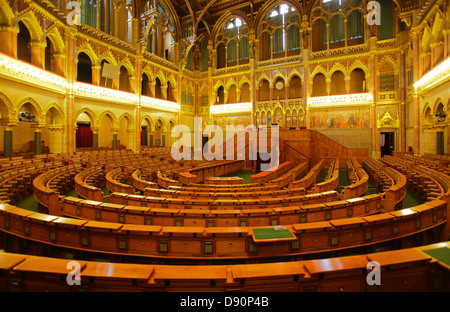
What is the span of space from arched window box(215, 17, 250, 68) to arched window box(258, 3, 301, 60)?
159 cm

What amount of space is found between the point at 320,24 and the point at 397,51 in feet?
20.4

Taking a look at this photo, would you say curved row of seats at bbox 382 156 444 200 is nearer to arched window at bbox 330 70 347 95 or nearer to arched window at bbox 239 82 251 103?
arched window at bbox 330 70 347 95

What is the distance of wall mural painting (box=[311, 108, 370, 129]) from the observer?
18.4m

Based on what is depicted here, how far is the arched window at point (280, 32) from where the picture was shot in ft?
68.1

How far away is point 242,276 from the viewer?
1929 millimetres

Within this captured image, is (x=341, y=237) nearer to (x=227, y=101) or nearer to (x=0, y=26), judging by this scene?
(x=0, y=26)

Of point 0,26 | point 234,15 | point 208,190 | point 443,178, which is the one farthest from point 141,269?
point 234,15

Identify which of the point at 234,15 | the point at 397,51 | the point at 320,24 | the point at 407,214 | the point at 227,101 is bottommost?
the point at 407,214

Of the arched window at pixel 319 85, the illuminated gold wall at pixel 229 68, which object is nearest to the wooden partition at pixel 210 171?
the illuminated gold wall at pixel 229 68

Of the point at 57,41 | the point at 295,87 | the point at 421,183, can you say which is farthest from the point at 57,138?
the point at 295,87

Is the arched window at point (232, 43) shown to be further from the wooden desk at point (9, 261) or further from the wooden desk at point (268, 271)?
the wooden desk at point (9, 261)

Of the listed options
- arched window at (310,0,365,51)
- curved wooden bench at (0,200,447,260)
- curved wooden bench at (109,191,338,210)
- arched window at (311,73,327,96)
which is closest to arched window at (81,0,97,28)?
curved wooden bench at (109,191,338,210)

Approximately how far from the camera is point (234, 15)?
22.4m

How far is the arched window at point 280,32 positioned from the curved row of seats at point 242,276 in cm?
2168
